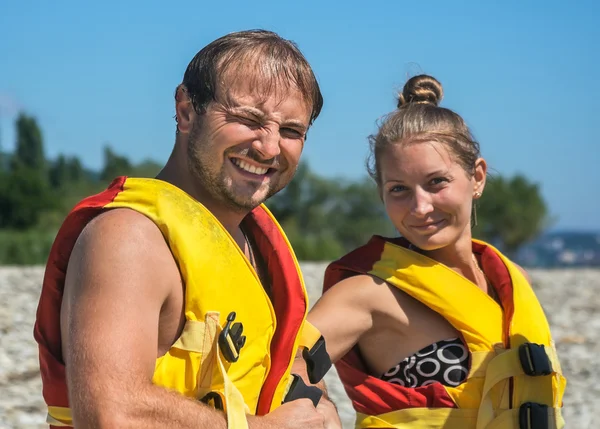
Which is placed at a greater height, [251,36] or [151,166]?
[151,166]

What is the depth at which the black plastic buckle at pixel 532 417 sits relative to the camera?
3.97m

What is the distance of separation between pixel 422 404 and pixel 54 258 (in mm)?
1828

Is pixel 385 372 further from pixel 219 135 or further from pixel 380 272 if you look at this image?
pixel 219 135

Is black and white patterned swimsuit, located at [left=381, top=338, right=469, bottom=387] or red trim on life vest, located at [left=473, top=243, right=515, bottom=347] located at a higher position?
red trim on life vest, located at [left=473, top=243, right=515, bottom=347]

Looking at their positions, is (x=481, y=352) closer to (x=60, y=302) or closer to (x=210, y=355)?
(x=210, y=355)

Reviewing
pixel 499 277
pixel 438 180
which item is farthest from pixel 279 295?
pixel 499 277

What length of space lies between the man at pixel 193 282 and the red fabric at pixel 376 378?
2.29 feet

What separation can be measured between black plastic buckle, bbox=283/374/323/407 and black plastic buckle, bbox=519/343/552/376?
100 cm

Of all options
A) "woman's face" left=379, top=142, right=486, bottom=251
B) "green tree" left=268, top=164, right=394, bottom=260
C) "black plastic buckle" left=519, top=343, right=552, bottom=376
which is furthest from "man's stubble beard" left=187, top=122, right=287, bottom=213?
"green tree" left=268, top=164, right=394, bottom=260

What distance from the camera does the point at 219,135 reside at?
307 cm

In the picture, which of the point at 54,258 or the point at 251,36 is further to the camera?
the point at 251,36

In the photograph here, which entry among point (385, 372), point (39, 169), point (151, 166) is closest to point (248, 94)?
point (385, 372)

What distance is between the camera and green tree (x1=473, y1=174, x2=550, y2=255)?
73688 millimetres

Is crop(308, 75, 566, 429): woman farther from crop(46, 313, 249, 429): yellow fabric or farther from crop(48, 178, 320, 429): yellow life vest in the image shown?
crop(46, 313, 249, 429): yellow fabric
